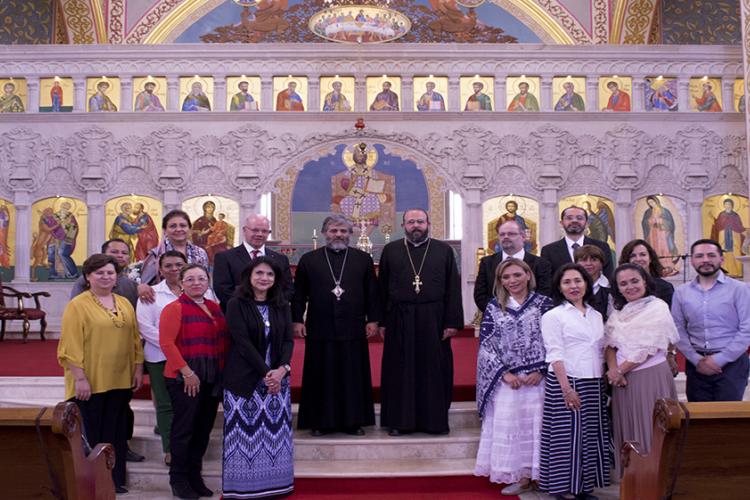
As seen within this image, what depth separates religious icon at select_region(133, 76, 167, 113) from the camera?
540 inches

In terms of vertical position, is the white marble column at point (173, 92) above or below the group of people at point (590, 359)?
above

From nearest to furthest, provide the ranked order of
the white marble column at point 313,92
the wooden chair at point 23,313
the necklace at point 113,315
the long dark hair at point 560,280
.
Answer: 1. the long dark hair at point 560,280
2. the necklace at point 113,315
3. the wooden chair at point 23,313
4. the white marble column at point 313,92

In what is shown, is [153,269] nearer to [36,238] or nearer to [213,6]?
[36,238]

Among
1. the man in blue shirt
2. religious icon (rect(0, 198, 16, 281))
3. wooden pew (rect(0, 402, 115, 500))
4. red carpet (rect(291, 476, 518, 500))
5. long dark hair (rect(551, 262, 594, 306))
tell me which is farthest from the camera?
religious icon (rect(0, 198, 16, 281))

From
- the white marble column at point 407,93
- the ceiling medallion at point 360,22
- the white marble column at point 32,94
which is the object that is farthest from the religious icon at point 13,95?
the white marble column at point 407,93

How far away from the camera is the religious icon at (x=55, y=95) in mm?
13688

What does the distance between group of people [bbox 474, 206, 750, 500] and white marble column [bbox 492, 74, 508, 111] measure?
8.92 metres

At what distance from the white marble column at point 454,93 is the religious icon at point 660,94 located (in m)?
3.60

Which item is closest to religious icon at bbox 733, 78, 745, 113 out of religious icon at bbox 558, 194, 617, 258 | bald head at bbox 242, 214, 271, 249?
religious icon at bbox 558, 194, 617, 258

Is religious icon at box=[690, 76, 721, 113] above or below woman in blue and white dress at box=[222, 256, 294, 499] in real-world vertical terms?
above

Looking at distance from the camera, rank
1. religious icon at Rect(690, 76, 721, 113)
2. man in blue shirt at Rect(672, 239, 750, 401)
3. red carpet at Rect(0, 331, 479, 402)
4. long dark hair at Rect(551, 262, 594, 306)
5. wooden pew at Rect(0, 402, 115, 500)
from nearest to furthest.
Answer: wooden pew at Rect(0, 402, 115, 500), long dark hair at Rect(551, 262, 594, 306), man in blue shirt at Rect(672, 239, 750, 401), red carpet at Rect(0, 331, 479, 402), religious icon at Rect(690, 76, 721, 113)

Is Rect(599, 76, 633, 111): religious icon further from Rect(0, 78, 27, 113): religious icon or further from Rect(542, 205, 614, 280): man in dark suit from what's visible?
Rect(0, 78, 27, 113): religious icon

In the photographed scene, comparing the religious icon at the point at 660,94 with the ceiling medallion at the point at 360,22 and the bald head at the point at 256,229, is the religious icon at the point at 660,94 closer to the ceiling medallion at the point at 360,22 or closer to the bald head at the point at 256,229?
the ceiling medallion at the point at 360,22

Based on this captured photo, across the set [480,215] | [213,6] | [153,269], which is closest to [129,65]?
[213,6]
